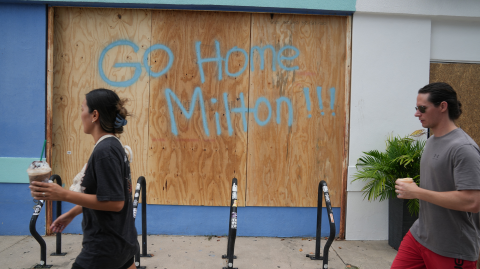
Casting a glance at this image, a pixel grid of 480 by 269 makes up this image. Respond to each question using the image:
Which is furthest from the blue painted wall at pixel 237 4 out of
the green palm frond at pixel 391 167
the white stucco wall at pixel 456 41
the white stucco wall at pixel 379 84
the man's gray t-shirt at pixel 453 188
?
the man's gray t-shirt at pixel 453 188

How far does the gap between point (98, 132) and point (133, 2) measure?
328 centimetres

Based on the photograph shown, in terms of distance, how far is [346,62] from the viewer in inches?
194

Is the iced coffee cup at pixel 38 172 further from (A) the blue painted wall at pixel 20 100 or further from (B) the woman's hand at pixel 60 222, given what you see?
(A) the blue painted wall at pixel 20 100

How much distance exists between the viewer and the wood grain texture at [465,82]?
5.07 meters

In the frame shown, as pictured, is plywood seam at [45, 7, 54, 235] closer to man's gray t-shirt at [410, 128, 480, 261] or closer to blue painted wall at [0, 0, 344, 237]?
blue painted wall at [0, 0, 344, 237]

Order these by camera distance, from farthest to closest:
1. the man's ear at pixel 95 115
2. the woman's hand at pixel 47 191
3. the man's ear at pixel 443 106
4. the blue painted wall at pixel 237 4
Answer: the blue painted wall at pixel 237 4, the man's ear at pixel 443 106, the man's ear at pixel 95 115, the woman's hand at pixel 47 191

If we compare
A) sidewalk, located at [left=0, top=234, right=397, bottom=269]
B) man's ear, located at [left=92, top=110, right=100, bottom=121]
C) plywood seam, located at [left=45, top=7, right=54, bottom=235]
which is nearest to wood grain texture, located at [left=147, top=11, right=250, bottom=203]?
sidewalk, located at [left=0, top=234, right=397, bottom=269]

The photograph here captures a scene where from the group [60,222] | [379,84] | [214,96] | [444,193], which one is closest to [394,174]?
[379,84]

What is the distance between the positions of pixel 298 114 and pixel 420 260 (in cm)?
290

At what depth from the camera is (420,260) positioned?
243 centimetres

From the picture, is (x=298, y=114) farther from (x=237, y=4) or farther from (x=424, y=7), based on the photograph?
(x=424, y=7)

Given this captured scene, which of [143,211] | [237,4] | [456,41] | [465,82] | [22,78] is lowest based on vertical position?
[143,211]

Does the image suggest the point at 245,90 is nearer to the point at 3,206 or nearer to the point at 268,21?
the point at 268,21

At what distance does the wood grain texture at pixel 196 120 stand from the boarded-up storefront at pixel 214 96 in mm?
15
